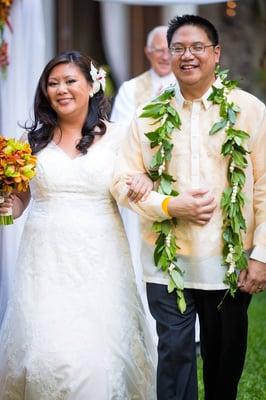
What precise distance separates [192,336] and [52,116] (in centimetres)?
159

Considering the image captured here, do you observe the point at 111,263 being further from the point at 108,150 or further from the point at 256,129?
the point at 256,129

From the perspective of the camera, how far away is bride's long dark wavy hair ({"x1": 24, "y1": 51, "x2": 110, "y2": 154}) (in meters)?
5.64

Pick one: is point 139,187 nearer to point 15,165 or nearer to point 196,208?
point 196,208

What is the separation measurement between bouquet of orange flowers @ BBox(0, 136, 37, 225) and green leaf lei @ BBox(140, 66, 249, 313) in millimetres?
674

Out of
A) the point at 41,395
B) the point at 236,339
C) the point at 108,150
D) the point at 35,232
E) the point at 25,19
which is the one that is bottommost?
the point at 41,395

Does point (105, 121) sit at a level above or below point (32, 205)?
above

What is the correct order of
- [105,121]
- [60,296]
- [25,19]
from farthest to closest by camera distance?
[25,19] → [105,121] → [60,296]

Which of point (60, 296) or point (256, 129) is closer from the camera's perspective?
point (256, 129)

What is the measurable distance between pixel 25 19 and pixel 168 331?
3340 millimetres

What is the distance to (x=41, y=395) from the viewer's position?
534 centimetres

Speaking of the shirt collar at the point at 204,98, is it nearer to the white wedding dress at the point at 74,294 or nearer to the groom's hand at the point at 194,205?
the groom's hand at the point at 194,205

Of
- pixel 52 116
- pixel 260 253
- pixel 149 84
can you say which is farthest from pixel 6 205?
pixel 149 84

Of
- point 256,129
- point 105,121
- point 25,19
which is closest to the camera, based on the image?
point 256,129

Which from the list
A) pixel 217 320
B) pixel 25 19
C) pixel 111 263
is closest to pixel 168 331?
pixel 217 320
